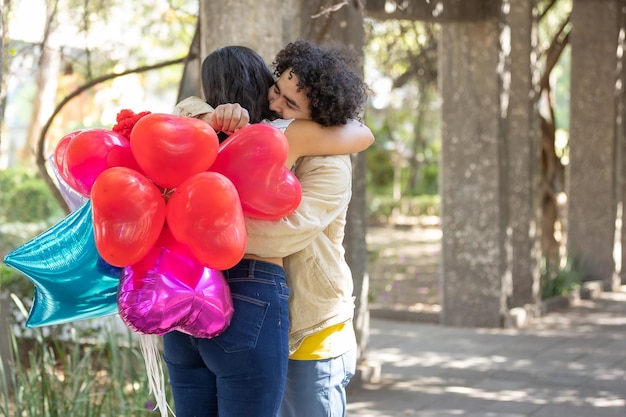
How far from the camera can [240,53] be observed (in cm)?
263

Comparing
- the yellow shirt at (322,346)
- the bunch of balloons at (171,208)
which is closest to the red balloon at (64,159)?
the bunch of balloons at (171,208)

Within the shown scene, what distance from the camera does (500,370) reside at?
6258mm

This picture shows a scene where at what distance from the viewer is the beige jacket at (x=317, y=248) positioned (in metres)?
2.54

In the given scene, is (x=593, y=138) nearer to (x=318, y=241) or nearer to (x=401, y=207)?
(x=318, y=241)

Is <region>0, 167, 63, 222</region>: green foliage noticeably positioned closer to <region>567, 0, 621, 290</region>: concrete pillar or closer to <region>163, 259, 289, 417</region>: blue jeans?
<region>567, 0, 621, 290</region>: concrete pillar

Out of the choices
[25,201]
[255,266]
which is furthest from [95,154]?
[25,201]

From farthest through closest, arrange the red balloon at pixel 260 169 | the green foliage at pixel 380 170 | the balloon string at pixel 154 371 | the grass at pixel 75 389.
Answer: the green foliage at pixel 380 170 < the grass at pixel 75 389 < the balloon string at pixel 154 371 < the red balloon at pixel 260 169

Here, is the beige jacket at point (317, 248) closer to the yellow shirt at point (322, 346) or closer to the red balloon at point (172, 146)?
the yellow shirt at point (322, 346)

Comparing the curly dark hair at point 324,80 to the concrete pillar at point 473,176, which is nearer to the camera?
the curly dark hair at point 324,80

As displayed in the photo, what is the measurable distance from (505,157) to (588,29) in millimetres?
3148

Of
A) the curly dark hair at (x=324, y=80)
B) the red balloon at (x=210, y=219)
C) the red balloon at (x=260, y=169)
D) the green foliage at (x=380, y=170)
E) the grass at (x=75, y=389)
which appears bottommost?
the grass at (x=75, y=389)

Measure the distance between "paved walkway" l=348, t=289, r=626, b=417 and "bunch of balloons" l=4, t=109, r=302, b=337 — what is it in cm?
302

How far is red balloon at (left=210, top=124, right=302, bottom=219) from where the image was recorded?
2.35 m

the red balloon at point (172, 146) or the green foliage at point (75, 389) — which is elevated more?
the red balloon at point (172, 146)
